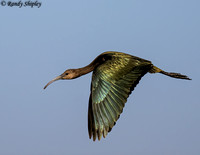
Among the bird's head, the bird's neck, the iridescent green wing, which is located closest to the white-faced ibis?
the iridescent green wing

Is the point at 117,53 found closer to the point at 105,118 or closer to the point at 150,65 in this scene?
the point at 150,65

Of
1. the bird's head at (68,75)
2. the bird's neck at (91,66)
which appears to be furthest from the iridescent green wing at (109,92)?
the bird's head at (68,75)

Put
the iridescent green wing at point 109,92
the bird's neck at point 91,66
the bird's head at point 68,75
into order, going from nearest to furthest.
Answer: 1. the iridescent green wing at point 109,92
2. the bird's neck at point 91,66
3. the bird's head at point 68,75

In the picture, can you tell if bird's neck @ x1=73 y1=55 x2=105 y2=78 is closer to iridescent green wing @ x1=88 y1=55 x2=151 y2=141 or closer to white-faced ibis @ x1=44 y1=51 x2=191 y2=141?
white-faced ibis @ x1=44 y1=51 x2=191 y2=141

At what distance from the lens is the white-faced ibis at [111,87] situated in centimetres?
1119

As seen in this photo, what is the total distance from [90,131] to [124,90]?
1350 millimetres

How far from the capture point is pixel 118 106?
440 inches

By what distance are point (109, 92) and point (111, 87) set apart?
14 cm

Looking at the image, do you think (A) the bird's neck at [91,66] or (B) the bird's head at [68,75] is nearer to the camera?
(A) the bird's neck at [91,66]

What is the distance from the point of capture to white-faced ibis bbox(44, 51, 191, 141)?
1119 centimetres

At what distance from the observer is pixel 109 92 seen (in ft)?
37.4

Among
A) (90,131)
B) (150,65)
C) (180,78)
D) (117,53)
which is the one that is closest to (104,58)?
(117,53)

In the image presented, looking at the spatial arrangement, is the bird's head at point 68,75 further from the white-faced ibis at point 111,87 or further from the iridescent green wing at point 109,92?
the iridescent green wing at point 109,92

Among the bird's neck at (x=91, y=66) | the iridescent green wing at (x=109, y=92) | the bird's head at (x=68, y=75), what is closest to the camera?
the iridescent green wing at (x=109, y=92)
